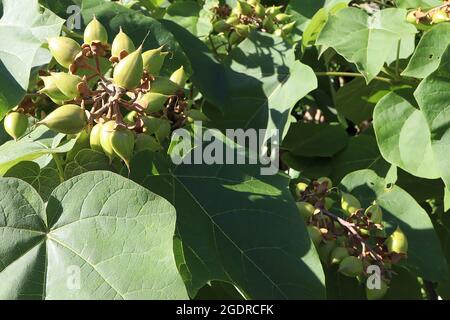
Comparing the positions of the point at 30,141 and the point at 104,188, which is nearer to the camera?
the point at 104,188

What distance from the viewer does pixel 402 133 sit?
164 centimetres

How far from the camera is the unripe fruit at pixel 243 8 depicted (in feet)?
5.91

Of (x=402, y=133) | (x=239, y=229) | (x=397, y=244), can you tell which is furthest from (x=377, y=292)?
(x=402, y=133)

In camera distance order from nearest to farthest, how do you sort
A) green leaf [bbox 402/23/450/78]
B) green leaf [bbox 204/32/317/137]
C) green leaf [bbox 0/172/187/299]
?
green leaf [bbox 0/172/187/299] < green leaf [bbox 402/23/450/78] < green leaf [bbox 204/32/317/137]

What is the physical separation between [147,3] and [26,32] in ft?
2.03

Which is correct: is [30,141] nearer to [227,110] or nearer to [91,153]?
[91,153]

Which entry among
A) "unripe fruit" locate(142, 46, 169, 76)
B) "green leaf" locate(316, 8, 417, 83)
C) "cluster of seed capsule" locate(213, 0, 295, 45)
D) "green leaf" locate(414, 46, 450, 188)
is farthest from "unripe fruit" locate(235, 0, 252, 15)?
"unripe fruit" locate(142, 46, 169, 76)

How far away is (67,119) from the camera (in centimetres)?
109

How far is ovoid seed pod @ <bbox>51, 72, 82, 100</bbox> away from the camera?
1.12 metres

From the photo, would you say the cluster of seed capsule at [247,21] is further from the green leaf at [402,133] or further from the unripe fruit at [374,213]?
the unripe fruit at [374,213]

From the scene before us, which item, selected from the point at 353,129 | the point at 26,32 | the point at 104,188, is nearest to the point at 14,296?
the point at 104,188

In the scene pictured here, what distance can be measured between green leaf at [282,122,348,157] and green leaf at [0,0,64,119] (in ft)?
2.65

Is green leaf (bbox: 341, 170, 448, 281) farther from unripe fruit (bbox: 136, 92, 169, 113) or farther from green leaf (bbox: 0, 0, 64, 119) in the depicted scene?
green leaf (bbox: 0, 0, 64, 119)

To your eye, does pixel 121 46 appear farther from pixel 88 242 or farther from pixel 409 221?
pixel 409 221
